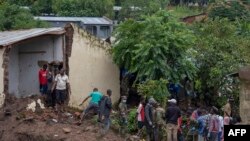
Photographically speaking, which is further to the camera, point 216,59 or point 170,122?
point 216,59

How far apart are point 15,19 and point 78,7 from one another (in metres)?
12.8

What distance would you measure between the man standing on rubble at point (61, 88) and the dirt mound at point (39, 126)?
0.57 m

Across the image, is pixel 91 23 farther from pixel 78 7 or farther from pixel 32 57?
pixel 32 57

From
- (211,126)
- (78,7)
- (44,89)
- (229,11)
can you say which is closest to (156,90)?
(211,126)

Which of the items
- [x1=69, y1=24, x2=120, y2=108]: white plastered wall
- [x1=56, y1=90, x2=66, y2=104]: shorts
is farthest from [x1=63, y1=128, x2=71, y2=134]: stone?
[x1=69, y1=24, x2=120, y2=108]: white plastered wall

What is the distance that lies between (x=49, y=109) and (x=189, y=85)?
18.5 ft

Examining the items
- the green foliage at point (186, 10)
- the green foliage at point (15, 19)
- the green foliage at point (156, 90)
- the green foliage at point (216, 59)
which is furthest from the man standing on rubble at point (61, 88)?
the green foliage at point (186, 10)

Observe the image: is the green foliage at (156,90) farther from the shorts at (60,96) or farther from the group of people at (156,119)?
the shorts at (60,96)

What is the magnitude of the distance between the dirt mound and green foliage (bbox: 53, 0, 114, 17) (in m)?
30.1

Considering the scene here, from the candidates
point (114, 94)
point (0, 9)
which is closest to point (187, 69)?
point (114, 94)

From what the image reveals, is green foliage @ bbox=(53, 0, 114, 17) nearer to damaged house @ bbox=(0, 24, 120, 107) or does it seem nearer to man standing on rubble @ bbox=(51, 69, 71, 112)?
damaged house @ bbox=(0, 24, 120, 107)

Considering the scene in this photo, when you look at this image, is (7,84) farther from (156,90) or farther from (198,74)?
(198,74)

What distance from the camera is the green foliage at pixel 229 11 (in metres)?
42.1

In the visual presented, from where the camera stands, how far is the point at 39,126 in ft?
47.1
